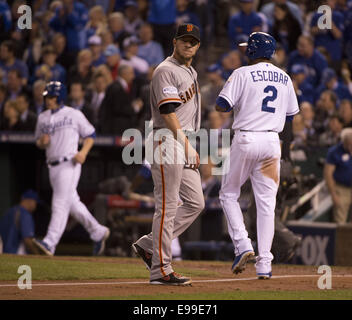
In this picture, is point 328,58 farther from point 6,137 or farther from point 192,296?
point 192,296

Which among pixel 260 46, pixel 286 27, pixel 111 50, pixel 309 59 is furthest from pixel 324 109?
pixel 260 46

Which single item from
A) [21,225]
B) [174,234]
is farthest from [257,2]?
[174,234]

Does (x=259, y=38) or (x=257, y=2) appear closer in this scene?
(x=259, y=38)

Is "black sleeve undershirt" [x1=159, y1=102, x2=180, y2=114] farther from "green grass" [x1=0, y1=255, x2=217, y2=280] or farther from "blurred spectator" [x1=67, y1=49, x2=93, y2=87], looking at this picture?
"blurred spectator" [x1=67, y1=49, x2=93, y2=87]

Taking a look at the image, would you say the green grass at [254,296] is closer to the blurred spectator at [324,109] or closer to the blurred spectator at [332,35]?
the blurred spectator at [324,109]

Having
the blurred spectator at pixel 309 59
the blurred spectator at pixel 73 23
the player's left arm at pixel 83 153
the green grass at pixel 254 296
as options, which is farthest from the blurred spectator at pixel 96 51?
the green grass at pixel 254 296

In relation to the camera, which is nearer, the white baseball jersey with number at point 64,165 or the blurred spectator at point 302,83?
the white baseball jersey with number at point 64,165

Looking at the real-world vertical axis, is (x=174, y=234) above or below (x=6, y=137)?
below
